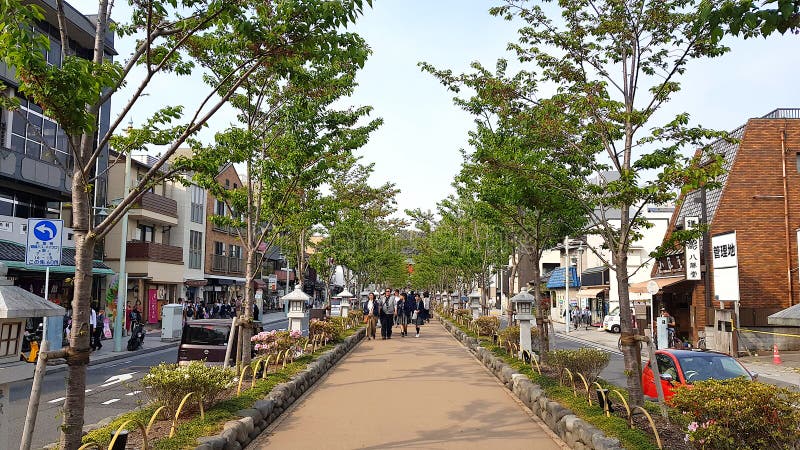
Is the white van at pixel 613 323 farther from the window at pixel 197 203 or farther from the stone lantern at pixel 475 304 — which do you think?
the window at pixel 197 203

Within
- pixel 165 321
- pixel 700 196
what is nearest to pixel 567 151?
pixel 700 196

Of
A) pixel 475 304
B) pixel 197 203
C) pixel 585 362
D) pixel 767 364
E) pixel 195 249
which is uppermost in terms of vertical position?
pixel 197 203

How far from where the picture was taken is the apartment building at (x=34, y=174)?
22344mm

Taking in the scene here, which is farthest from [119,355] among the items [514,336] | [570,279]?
[570,279]

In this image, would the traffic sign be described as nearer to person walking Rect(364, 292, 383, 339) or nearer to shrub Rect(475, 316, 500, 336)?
person walking Rect(364, 292, 383, 339)

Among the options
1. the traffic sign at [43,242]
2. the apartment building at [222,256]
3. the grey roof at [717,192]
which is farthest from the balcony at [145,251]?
the grey roof at [717,192]

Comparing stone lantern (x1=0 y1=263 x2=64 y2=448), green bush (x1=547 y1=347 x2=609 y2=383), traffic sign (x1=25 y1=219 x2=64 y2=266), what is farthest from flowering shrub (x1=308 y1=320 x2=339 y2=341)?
stone lantern (x1=0 y1=263 x2=64 y2=448)

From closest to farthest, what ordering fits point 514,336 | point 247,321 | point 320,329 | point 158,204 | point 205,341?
point 247,321 < point 205,341 < point 514,336 < point 320,329 < point 158,204

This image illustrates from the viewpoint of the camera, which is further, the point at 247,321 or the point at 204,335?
the point at 204,335

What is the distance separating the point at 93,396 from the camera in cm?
1288

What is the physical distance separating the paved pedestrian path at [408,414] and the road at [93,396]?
2.53 metres

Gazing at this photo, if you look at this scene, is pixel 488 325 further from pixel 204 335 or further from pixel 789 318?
pixel 789 318

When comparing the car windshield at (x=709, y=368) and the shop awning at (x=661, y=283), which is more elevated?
the shop awning at (x=661, y=283)

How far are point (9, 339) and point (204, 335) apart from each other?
9430 millimetres
